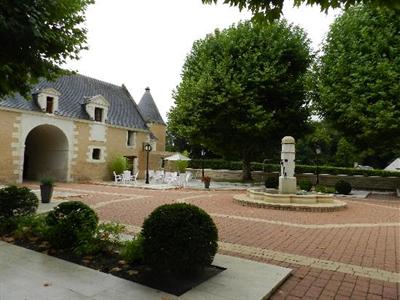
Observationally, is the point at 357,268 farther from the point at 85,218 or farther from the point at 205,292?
the point at 85,218

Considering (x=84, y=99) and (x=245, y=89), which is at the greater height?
(x=245, y=89)

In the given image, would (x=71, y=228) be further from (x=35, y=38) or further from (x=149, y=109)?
(x=149, y=109)

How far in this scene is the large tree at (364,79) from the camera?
1839 centimetres

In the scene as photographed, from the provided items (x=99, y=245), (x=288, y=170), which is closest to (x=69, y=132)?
(x=288, y=170)

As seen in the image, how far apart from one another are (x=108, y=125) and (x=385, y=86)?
A: 19763mm

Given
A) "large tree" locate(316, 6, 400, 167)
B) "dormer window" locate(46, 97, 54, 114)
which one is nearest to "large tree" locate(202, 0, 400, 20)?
"large tree" locate(316, 6, 400, 167)

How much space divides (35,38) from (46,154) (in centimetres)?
2159

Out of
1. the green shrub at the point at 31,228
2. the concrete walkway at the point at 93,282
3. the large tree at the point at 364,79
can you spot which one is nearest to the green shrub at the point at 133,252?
the concrete walkway at the point at 93,282

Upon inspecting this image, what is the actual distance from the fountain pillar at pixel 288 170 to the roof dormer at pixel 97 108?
16.4 meters

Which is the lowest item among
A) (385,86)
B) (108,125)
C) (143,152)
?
(143,152)

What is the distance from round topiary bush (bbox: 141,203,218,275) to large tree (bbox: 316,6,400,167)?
16.4m

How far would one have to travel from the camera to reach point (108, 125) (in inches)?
1088

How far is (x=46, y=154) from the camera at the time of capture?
26547 millimetres

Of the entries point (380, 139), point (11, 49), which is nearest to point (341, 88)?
point (380, 139)
